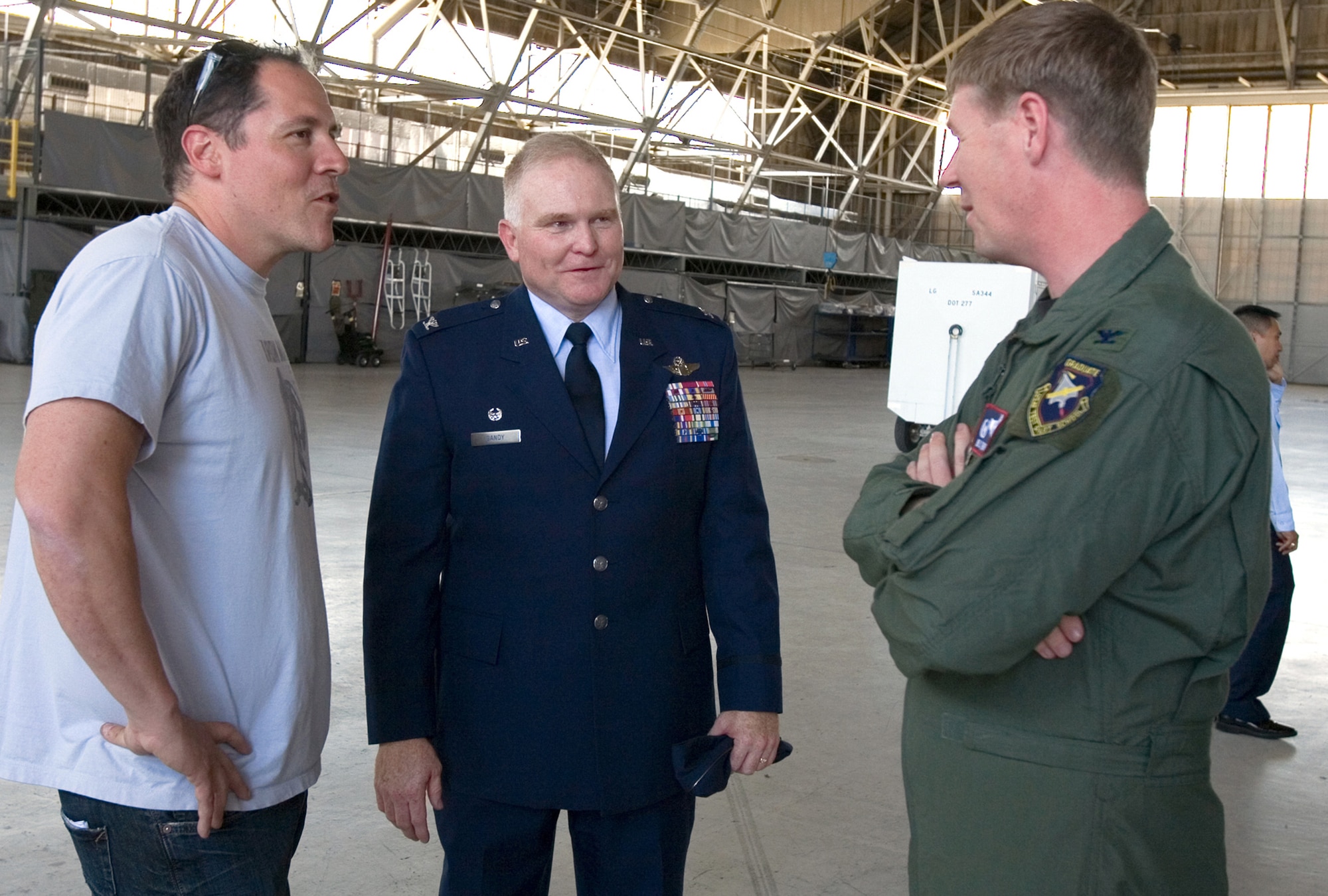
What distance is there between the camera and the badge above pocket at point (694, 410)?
234cm

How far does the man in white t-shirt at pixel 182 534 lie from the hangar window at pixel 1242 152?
35.3 meters

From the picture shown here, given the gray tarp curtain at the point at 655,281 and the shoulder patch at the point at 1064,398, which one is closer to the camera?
the shoulder patch at the point at 1064,398

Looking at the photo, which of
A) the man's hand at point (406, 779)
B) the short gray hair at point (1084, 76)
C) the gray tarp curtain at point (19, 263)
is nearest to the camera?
the short gray hair at point (1084, 76)

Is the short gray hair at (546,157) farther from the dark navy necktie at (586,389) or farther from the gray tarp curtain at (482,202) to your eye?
the gray tarp curtain at (482,202)

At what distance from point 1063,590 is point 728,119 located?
30447mm

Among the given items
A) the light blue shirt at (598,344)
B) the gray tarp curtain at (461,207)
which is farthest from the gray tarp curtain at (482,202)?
the light blue shirt at (598,344)

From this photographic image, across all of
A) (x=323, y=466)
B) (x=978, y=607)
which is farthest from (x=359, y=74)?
(x=978, y=607)

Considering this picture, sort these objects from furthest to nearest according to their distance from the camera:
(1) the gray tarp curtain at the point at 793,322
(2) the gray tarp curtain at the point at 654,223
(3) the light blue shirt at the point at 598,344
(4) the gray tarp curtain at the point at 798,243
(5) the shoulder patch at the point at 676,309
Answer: (4) the gray tarp curtain at the point at 798,243 < (1) the gray tarp curtain at the point at 793,322 < (2) the gray tarp curtain at the point at 654,223 < (5) the shoulder patch at the point at 676,309 < (3) the light blue shirt at the point at 598,344

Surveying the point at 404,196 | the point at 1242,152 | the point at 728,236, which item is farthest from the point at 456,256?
the point at 1242,152

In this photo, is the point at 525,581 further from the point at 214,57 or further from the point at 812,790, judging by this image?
the point at 812,790

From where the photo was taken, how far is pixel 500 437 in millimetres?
2250

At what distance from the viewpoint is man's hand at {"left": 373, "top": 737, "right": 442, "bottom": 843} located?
2232mm

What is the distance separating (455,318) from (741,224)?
2871 cm

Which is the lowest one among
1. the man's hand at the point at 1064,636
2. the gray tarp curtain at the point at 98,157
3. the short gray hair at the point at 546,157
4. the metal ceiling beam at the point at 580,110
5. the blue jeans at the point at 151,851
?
the blue jeans at the point at 151,851
